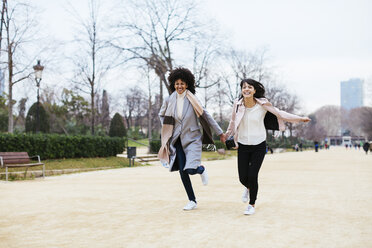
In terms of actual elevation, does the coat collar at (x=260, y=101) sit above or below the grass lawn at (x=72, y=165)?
above

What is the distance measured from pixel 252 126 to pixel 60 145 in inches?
493

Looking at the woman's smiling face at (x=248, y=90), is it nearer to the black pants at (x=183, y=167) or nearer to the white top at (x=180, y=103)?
the white top at (x=180, y=103)

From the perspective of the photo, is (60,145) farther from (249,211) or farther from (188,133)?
(249,211)

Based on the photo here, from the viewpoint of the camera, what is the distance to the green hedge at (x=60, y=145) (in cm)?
1422

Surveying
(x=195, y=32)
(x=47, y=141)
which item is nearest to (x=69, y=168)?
(x=47, y=141)

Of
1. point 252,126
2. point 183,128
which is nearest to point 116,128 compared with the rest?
point 183,128

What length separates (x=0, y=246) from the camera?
11.7ft

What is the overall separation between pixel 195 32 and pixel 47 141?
13.4 m

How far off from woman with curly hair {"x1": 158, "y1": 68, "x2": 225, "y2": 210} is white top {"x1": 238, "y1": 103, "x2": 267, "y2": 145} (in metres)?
0.31

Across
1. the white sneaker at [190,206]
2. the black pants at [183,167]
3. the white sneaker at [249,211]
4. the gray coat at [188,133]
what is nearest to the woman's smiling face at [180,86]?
the gray coat at [188,133]

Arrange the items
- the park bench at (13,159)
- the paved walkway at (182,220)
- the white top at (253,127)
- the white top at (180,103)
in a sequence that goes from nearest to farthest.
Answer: the paved walkway at (182,220), the white top at (253,127), the white top at (180,103), the park bench at (13,159)

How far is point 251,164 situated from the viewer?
208 inches

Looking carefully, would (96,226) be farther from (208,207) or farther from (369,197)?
(369,197)

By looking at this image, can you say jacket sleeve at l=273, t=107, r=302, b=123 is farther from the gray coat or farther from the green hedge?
the green hedge
